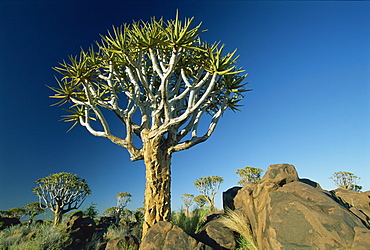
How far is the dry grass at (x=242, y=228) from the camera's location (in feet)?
17.0

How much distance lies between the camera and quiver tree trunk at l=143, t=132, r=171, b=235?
6.73m

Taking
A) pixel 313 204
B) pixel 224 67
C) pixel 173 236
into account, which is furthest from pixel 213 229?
pixel 224 67

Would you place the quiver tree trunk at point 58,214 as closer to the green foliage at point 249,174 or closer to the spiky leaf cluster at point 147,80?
the spiky leaf cluster at point 147,80

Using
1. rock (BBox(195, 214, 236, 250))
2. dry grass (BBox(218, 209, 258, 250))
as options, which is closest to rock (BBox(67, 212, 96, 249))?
rock (BBox(195, 214, 236, 250))

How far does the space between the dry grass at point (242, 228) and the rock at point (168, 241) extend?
109 cm

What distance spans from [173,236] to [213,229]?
4.58 ft

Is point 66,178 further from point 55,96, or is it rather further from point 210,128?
point 210,128

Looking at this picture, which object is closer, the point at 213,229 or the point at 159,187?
the point at 213,229

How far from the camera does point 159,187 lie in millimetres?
7004

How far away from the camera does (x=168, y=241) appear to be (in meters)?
5.08

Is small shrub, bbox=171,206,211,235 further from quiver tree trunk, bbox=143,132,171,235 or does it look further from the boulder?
the boulder

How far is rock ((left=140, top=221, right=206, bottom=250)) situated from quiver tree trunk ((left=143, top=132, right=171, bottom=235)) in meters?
1.18

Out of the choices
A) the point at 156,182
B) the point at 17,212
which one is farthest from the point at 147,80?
the point at 17,212

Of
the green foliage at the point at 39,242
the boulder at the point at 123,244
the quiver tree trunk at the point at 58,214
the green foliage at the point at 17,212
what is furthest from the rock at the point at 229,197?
the green foliage at the point at 17,212
